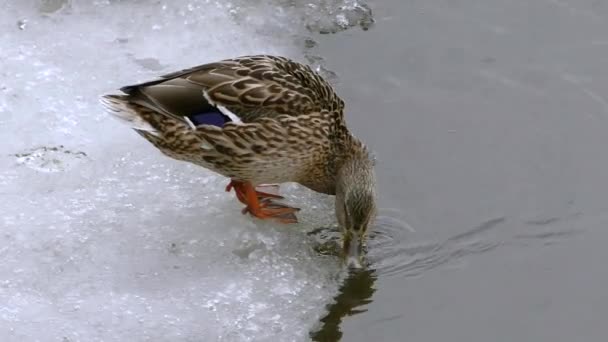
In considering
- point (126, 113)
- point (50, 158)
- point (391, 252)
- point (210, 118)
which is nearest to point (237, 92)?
point (210, 118)

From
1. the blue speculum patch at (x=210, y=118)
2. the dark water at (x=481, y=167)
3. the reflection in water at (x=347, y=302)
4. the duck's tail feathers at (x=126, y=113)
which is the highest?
the blue speculum patch at (x=210, y=118)

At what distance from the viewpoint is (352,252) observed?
539 cm

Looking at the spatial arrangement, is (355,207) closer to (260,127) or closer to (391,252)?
(391,252)

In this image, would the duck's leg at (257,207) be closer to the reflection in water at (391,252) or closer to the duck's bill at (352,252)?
the reflection in water at (391,252)

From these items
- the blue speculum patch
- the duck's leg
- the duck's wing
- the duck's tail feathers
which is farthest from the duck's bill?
the duck's tail feathers

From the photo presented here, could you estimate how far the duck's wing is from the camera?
5461 millimetres

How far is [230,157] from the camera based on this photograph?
5.50m

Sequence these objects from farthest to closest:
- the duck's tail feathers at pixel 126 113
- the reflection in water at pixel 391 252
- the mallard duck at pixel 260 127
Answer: the duck's tail feathers at pixel 126 113 → the mallard duck at pixel 260 127 → the reflection in water at pixel 391 252

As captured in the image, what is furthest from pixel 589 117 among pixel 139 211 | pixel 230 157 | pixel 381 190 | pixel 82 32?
pixel 82 32

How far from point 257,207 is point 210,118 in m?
0.59

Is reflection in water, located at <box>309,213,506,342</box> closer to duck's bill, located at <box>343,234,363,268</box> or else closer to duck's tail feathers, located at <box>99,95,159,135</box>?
duck's bill, located at <box>343,234,363,268</box>

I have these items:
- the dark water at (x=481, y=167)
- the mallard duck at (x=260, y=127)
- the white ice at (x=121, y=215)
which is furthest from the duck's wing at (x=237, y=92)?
the dark water at (x=481, y=167)

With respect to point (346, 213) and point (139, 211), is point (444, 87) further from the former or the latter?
point (139, 211)

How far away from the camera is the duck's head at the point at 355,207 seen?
5.33 metres
